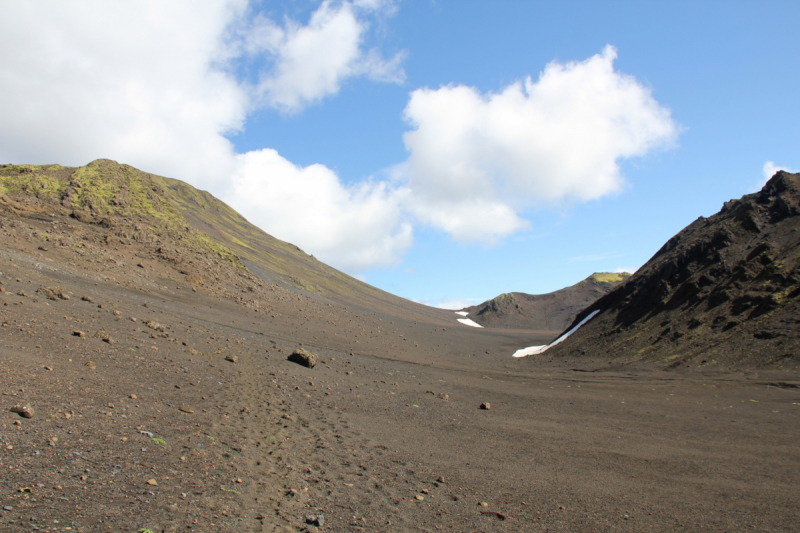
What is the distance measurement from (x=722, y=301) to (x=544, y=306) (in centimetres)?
8103

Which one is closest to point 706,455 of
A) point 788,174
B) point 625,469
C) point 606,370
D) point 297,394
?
point 625,469

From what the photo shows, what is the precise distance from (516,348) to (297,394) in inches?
1525

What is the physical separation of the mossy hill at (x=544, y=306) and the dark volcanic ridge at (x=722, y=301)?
59.5m

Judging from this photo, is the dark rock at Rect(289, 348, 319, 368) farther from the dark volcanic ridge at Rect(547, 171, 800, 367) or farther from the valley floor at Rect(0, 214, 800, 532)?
the dark volcanic ridge at Rect(547, 171, 800, 367)

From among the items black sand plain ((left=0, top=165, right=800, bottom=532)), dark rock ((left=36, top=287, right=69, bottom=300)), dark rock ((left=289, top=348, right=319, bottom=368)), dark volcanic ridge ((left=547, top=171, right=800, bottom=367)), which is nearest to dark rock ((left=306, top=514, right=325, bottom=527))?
black sand plain ((left=0, top=165, right=800, bottom=532))

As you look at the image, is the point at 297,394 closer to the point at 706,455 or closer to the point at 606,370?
the point at 706,455

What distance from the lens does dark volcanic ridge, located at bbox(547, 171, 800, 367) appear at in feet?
72.2

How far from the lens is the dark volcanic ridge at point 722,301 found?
866 inches

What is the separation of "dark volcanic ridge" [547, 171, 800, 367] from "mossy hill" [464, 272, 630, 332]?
59525 millimetres

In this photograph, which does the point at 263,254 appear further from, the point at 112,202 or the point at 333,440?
the point at 333,440

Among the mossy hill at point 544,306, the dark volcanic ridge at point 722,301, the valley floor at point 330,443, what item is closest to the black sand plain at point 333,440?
the valley floor at point 330,443

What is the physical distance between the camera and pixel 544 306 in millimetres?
105688

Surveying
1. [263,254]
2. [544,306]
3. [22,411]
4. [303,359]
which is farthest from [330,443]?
[544,306]

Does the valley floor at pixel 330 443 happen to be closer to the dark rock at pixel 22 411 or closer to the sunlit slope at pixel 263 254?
the dark rock at pixel 22 411
